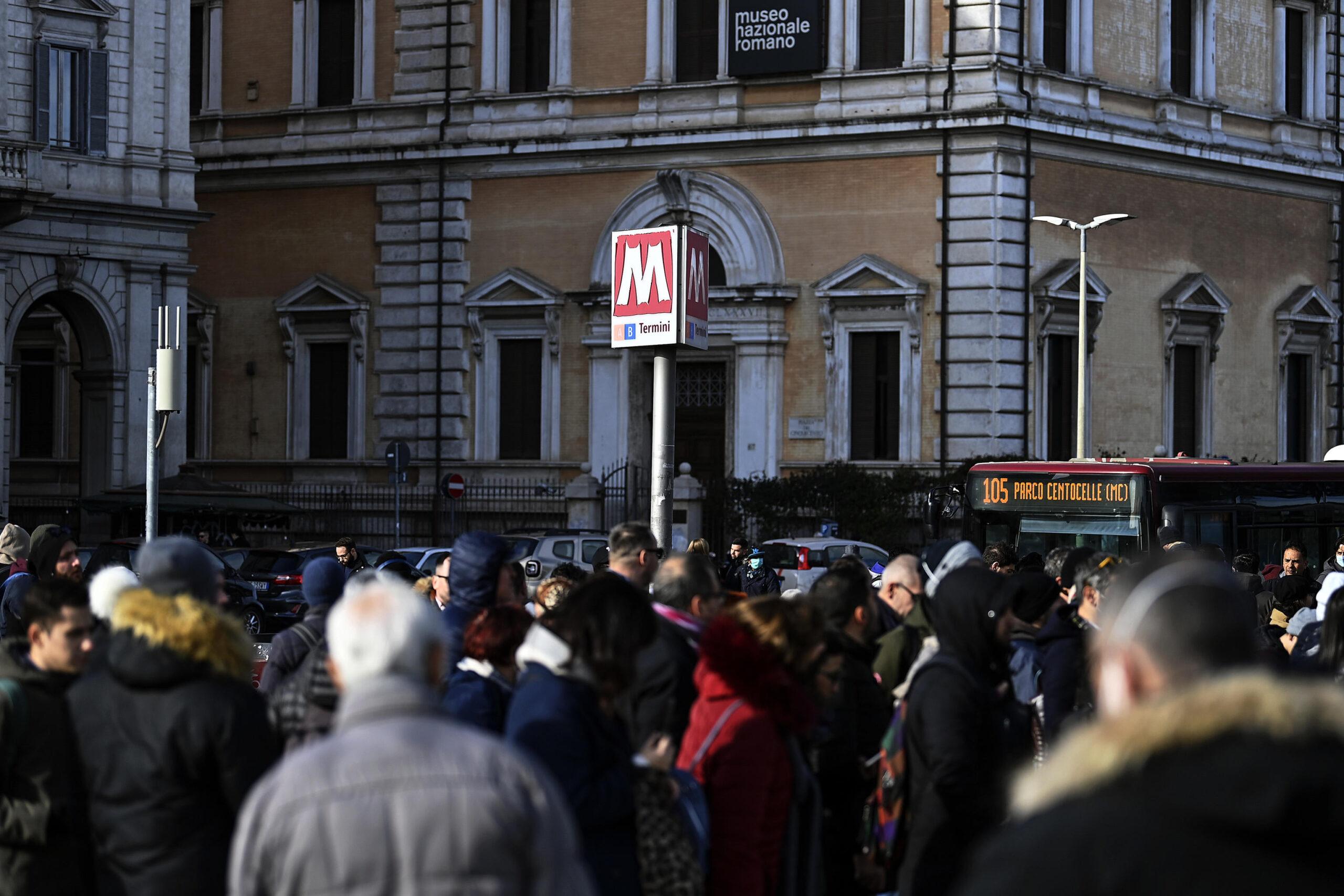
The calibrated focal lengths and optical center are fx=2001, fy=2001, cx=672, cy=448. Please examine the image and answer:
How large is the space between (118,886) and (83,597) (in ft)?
3.90

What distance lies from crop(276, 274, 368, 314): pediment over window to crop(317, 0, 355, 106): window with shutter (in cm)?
351

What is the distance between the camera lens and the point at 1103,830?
115 inches

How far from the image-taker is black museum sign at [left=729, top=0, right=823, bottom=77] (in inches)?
1356

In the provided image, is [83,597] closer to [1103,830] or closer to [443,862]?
[443,862]

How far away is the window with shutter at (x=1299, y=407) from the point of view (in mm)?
38438

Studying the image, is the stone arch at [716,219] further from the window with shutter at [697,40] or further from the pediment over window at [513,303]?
the window with shutter at [697,40]

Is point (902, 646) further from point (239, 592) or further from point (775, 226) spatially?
point (775, 226)

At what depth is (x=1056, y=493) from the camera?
2277 centimetres

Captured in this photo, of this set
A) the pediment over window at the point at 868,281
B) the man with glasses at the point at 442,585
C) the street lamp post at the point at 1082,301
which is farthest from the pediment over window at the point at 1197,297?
the man with glasses at the point at 442,585

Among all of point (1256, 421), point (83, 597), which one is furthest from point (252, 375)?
point (83, 597)

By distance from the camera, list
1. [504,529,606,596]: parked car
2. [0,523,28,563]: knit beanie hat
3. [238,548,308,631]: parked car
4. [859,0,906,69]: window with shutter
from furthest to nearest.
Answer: [859,0,906,69]: window with shutter < [504,529,606,596]: parked car < [238,548,308,631]: parked car < [0,523,28,563]: knit beanie hat

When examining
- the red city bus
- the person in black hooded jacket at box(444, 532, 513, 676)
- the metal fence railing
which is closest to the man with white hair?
the person in black hooded jacket at box(444, 532, 513, 676)

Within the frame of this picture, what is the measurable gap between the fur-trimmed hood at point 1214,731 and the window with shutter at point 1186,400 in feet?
112

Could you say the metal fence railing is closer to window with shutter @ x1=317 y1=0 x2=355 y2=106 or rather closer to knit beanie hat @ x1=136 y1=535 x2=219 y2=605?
window with shutter @ x1=317 y1=0 x2=355 y2=106
